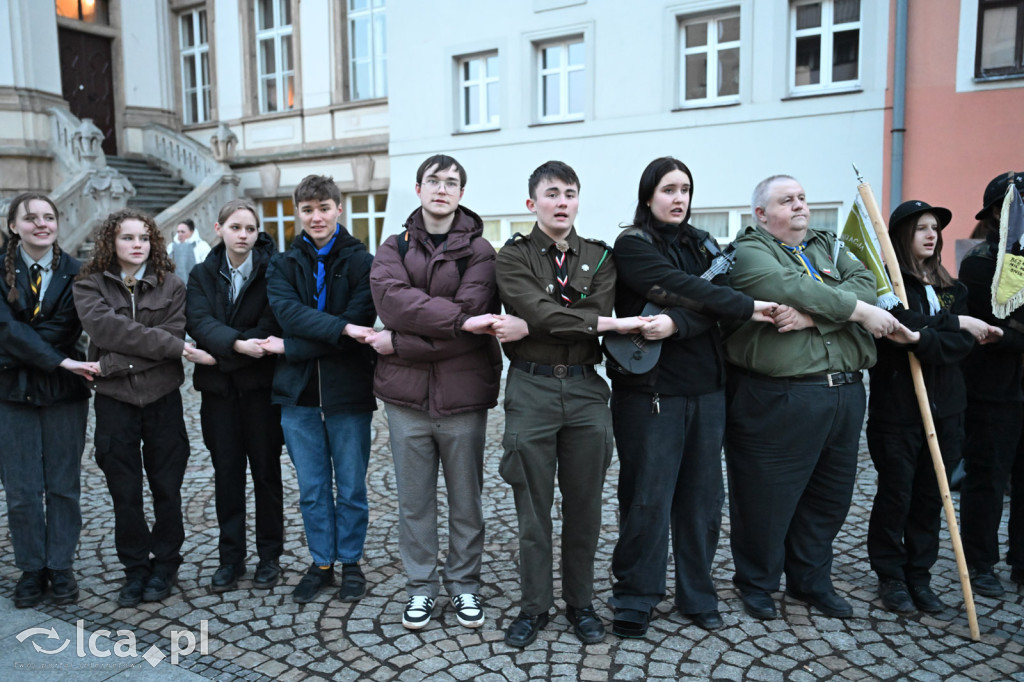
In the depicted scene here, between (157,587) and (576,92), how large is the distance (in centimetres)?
1050

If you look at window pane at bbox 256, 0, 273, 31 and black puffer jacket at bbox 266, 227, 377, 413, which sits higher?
window pane at bbox 256, 0, 273, 31

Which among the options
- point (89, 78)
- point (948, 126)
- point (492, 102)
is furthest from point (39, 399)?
point (89, 78)

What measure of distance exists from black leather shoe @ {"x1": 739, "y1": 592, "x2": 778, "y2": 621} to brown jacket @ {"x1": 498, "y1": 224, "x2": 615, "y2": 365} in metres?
1.36

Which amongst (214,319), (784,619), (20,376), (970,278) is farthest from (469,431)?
(970,278)

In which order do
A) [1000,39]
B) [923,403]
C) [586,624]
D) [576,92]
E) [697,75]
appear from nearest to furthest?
1. [586,624]
2. [923,403]
3. [1000,39]
4. [697,75]
5. [576,92]

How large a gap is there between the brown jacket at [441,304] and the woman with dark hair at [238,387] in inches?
30.6

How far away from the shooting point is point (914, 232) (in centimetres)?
390

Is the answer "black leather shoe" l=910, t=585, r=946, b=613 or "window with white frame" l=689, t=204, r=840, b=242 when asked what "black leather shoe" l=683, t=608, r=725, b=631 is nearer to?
"black leather shoe" l=910, t=585, r=946, b=613

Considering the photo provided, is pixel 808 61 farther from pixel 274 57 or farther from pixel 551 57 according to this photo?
pixel 274 57

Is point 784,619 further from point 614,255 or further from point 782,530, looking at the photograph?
point 614,255

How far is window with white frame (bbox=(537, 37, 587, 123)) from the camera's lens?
41.5ft

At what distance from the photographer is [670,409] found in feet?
11.6

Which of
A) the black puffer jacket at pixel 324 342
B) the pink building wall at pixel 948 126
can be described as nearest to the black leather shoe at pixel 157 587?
the black puffer jacket at pixel 324 342

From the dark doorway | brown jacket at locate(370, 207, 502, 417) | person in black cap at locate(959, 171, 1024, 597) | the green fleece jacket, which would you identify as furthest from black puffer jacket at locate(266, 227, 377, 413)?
the dark doorway
